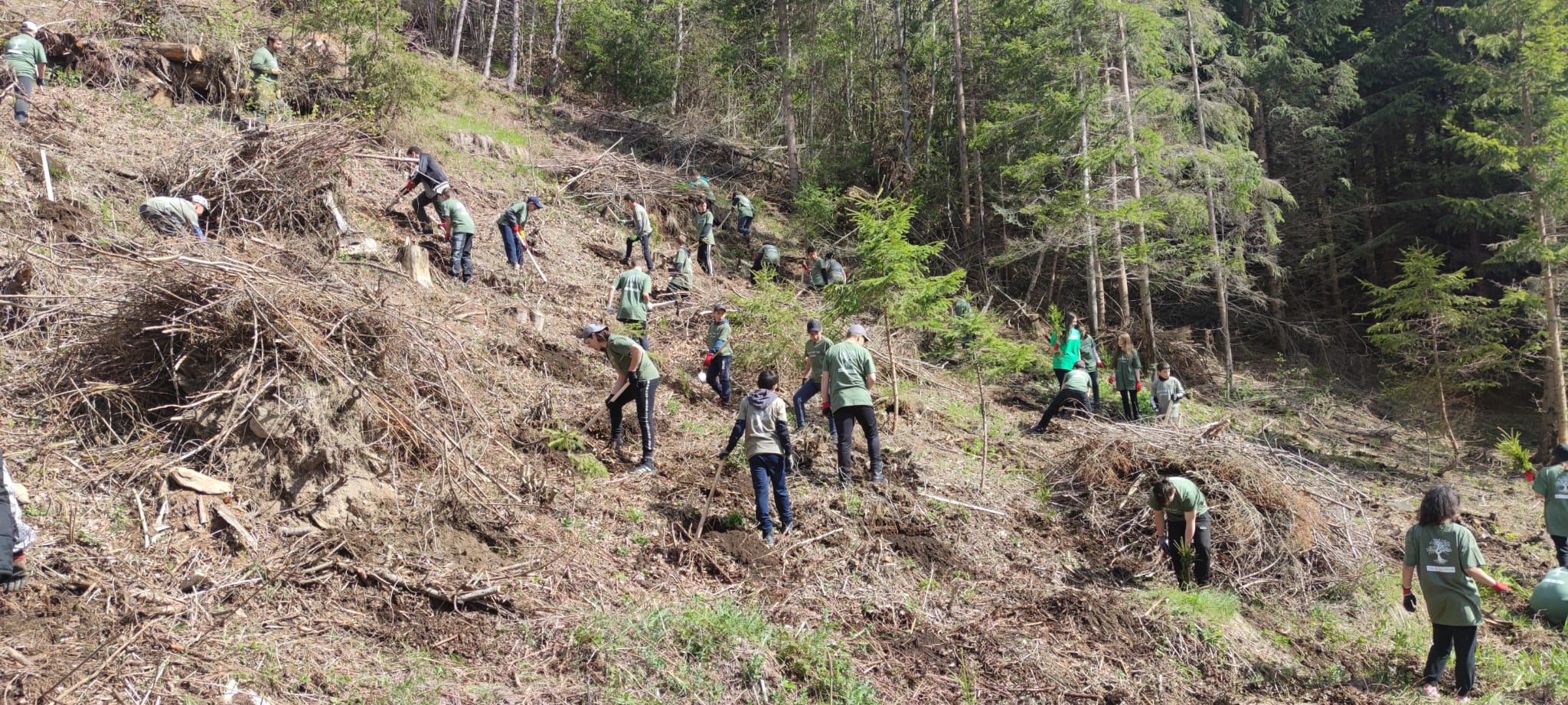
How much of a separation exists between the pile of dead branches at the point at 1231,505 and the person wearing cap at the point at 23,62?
1357cm

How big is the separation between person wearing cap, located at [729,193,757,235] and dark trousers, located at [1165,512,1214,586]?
12420 millimetres

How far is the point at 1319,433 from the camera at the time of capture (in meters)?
17.4

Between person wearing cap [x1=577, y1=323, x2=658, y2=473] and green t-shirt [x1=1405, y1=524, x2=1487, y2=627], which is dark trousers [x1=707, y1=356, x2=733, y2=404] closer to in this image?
person wearing cap [x1=577, y1=323, x2=658, y2=473]

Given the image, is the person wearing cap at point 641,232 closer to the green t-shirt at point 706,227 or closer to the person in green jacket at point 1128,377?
the green t-shirt at point 706,227

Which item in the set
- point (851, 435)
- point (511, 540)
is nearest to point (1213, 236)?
point (851, 435)

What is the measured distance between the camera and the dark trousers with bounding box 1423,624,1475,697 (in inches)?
234

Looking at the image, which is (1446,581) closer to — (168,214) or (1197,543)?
(1197,543)

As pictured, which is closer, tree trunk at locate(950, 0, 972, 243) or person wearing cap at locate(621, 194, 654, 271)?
person wearing cap at locate(621, 194, 654, 271)

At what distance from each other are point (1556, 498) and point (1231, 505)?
338 cm

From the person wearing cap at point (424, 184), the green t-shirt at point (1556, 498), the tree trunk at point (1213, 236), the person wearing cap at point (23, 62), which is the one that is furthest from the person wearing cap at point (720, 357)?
the tree trunk at point (1213, 236)

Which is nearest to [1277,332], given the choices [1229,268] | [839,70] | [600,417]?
[1229,268]

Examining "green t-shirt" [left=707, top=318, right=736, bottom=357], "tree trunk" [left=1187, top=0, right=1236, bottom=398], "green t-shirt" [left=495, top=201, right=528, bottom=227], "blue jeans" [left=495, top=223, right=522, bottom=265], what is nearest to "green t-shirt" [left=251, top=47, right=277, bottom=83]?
"green t-shirt" [left=495, top=201, right=528, bottom=227]

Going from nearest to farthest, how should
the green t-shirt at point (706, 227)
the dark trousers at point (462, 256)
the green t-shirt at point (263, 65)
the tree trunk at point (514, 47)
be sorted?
the dark trousers at point (462, 256) < the green t-shirt at point (263, 65) < the green t-shirt at point (706, 227) < the tree trunk at point (514, 47)

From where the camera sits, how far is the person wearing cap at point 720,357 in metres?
10.8
